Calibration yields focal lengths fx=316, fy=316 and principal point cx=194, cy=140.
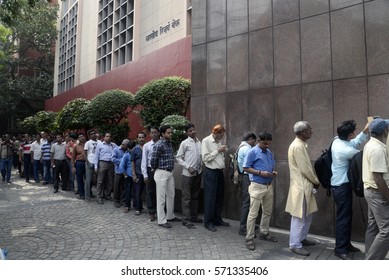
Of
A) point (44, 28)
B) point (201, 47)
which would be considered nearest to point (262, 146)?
point (201, 47)

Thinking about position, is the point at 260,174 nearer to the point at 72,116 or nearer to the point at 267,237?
the point at 267,237

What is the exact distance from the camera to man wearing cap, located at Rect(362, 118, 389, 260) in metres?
3.24

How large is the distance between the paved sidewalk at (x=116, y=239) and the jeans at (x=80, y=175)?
130 centimetres

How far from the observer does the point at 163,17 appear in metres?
12.3

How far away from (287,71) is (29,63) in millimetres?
24186

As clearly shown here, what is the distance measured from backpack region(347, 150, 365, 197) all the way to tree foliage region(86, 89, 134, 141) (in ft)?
26.5

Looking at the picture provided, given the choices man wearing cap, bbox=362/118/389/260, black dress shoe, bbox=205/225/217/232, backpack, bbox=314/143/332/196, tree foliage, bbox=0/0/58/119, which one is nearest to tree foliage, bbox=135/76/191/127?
black dress shoe, bbox=205/225/217/232

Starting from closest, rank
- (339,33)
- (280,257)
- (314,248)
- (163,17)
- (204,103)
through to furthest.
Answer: (280,257) < (314,248) < (339,33) < (204,103) < (163,17)

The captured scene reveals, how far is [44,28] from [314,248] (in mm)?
24781

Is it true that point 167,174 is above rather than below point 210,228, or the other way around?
above

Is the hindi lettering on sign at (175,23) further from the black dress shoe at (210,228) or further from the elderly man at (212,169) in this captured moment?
the black dress shoe at (210,228)

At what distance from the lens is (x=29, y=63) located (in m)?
24.4

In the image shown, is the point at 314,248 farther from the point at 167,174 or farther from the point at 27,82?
the point at 27,82

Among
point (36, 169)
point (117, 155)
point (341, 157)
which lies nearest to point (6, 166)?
point (36, 169)
